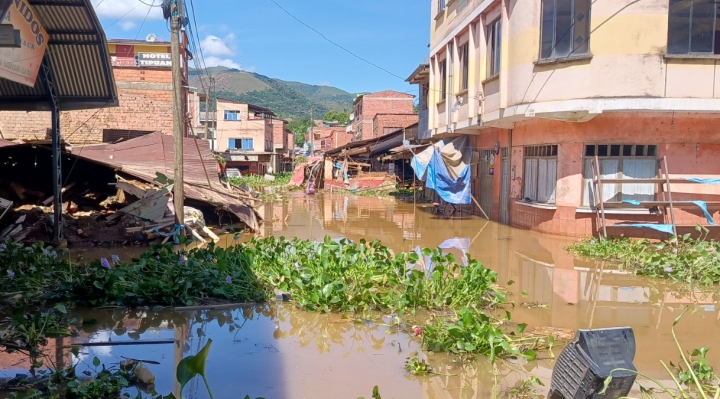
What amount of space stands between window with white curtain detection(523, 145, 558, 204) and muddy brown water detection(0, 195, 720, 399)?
139 inches

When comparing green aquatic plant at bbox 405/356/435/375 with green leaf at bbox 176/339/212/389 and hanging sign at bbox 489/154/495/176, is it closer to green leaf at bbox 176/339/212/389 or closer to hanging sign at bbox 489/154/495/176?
green leaf at bbox 176/339/212/389

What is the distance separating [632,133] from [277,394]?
11016mm

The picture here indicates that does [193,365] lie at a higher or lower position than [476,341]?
higher

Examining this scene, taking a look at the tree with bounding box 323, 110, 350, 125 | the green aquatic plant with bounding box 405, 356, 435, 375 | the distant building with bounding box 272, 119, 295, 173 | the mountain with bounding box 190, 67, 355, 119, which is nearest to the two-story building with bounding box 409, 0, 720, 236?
the green aquatic plant with bounding box 405, 356, 435, 375

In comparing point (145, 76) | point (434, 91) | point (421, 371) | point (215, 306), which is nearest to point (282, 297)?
point (215, 306)

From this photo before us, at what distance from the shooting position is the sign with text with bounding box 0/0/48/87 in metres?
7.93

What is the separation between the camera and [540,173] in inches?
579

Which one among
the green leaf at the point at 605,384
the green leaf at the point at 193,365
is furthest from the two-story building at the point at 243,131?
the green leaf at the point at 193,365

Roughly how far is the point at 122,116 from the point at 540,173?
16698 millimetres

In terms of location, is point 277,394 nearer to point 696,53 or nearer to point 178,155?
point 178,155

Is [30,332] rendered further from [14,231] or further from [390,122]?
[390,122]

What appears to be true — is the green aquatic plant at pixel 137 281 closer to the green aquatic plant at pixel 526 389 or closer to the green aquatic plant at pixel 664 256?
the green aquatic plant at pixel 526 389

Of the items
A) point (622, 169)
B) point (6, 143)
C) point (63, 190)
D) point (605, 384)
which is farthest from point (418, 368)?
point (63, 190)

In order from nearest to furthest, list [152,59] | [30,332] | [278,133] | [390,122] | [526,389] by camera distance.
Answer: [526,389], [30,332], [152,59], [390,122], [278,133]
